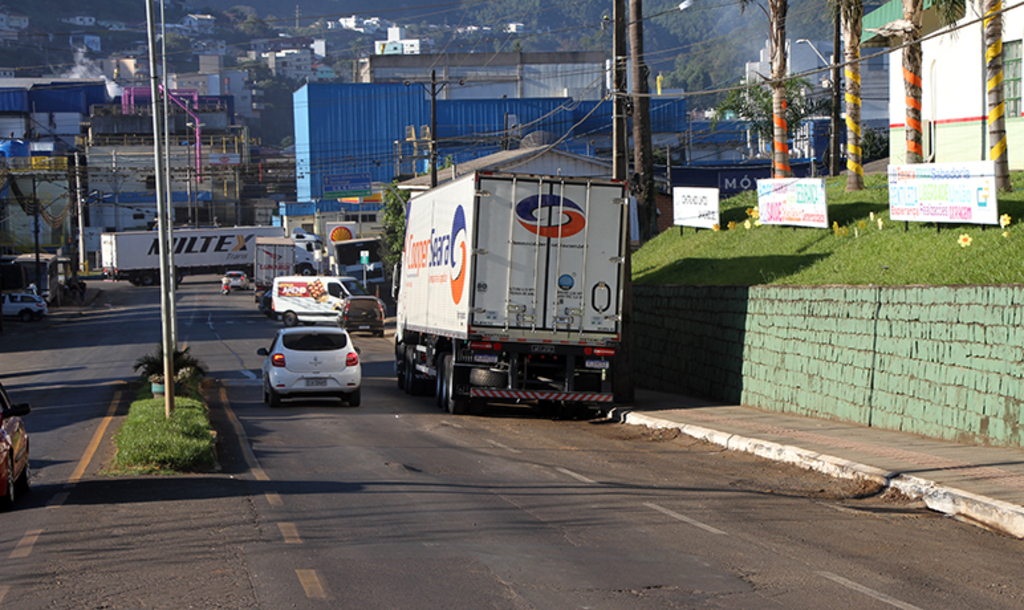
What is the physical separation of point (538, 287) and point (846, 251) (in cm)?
669

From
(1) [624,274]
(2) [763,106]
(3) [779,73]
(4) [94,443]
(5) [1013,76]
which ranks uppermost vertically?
(2) [763,106]

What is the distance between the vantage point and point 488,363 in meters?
18.5

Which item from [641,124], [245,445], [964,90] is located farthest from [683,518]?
[964,90]

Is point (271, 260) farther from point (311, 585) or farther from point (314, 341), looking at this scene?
point (311, 585)

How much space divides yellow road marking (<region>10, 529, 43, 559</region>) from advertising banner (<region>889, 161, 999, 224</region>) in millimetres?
14575

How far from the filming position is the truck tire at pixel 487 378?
1855 cm

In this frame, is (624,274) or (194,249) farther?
(194,249)

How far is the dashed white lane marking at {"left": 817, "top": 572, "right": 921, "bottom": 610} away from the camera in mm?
6766

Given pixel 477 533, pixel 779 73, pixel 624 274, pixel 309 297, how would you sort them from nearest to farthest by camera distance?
pixel 477 533, pixel 624 274, pixel 779 73, pixel 309 297

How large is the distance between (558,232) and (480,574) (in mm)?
11187

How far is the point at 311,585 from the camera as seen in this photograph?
279 inches

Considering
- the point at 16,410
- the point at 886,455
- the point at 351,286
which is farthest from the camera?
the point at 351,286

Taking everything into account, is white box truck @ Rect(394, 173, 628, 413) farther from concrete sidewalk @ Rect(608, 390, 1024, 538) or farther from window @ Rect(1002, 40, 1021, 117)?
window @ Rect(1002, 40, 1021, 117)

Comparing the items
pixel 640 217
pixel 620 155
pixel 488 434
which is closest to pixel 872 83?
pixel 640 217
